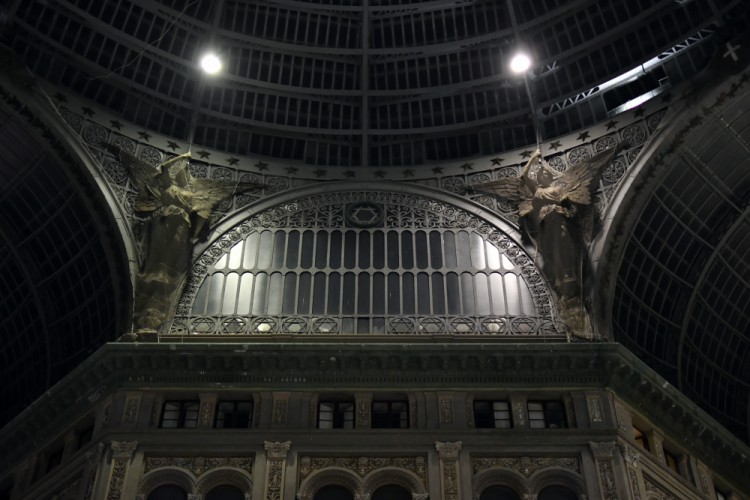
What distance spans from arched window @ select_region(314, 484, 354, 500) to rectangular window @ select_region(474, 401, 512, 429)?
5.29 m

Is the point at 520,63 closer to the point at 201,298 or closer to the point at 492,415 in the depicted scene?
the point at 492,415

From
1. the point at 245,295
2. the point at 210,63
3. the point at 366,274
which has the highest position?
the point at 210,63

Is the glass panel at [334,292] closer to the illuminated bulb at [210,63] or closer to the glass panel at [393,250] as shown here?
the glass panel at [393,250]

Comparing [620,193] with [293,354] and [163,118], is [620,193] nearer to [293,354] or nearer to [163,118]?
[293,354]

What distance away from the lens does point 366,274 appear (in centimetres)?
4328

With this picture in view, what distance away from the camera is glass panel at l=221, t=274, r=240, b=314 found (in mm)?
41781

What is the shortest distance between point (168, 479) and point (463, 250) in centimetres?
1589

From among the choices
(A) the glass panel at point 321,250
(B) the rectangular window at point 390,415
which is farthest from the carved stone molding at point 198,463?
(A) the glass panel at point 321,250

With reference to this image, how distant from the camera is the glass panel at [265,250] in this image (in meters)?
43.5

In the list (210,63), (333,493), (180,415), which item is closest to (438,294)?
(333,493)

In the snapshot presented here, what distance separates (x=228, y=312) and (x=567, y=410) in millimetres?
13899

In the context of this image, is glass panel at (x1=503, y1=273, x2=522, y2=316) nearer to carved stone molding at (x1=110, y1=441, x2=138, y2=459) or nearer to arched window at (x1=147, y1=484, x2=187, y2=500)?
arched window at (x1=147, y1=484, x2=187, y2=500)

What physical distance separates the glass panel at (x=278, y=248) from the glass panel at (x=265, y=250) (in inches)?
6.7

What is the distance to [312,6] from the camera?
→ 4688cm
